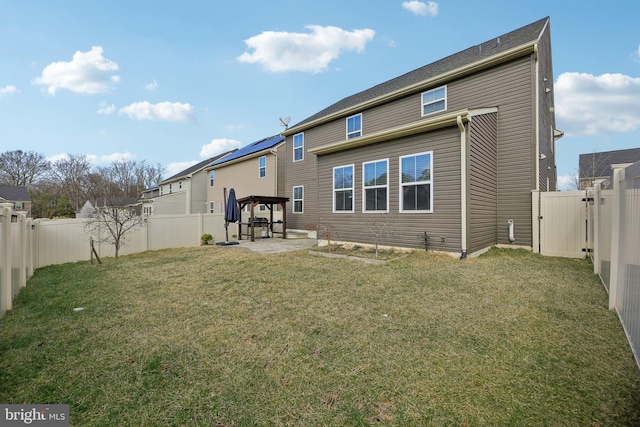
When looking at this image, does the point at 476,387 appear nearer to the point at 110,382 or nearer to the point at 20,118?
the point at 110,382

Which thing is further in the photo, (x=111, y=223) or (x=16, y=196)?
(x=16, y=196)

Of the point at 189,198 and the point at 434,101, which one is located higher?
the point at 434,101

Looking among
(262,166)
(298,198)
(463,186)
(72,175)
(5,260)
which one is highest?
(72,175)

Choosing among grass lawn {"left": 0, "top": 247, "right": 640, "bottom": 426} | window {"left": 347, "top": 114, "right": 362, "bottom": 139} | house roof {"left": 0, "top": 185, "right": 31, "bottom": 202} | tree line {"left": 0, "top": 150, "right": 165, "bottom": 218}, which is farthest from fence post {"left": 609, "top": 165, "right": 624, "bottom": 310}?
house roof {"left": 0, "top": 185, "right": 31, "bottom": 202}

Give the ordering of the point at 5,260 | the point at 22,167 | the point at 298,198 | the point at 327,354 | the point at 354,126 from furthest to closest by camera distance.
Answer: the point at 22,167
the point at 298,198
the point at 354,126
the point at 5,260
the point at 327,354

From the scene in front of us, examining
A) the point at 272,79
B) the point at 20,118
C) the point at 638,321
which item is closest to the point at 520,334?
the point at 638,321

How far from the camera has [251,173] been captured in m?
19.2

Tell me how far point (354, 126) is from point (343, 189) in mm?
5544

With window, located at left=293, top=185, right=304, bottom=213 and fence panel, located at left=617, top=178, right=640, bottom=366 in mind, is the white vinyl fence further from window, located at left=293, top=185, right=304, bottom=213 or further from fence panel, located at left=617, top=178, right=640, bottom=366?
fence panel, located at left=617, top=178, right=640, bottom=366

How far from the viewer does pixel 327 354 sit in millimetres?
2633

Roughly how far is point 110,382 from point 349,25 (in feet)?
44.1

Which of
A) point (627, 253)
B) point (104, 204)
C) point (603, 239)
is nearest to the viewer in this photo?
point (627, 253)

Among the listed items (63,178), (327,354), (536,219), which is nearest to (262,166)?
(536,219)

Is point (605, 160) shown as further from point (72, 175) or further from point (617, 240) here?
point (72, 175)
